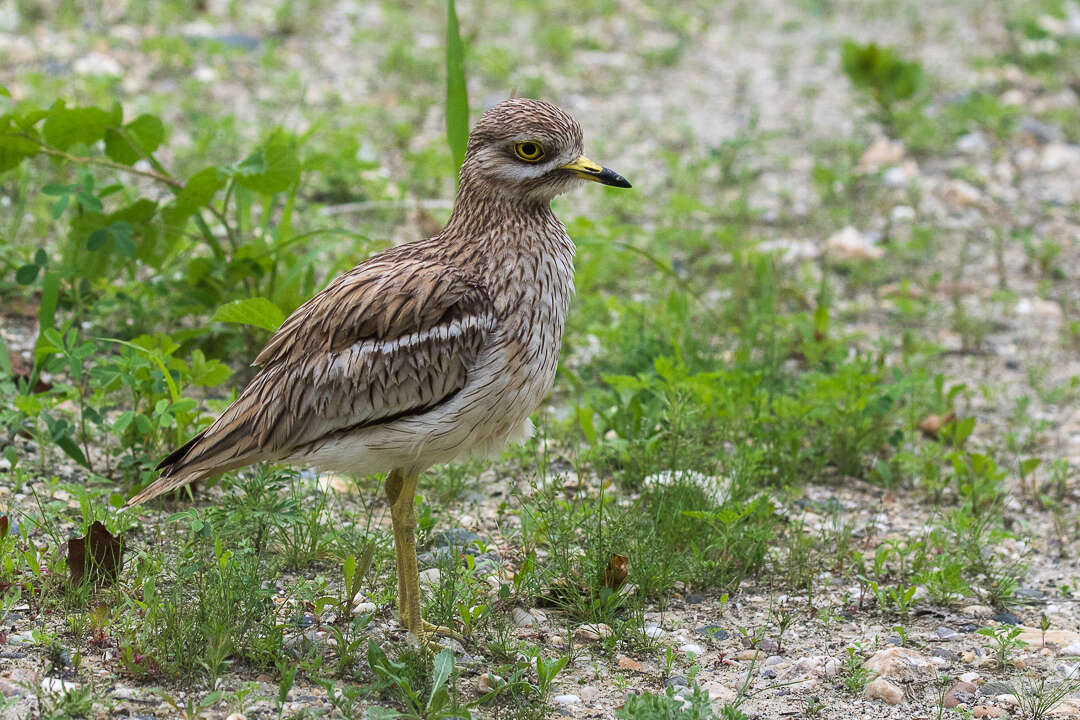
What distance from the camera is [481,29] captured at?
10.4 m

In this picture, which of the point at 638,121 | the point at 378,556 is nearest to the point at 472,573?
the point at 378,556

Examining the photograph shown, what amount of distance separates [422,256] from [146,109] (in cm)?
460

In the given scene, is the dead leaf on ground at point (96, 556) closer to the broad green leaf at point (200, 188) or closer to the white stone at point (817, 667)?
the broad green leaf at point (200, 188)

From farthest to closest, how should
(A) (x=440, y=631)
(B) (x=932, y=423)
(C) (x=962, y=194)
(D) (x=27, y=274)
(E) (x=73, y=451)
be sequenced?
(C) (x=962, y=194) → (B) (x=932, y=423) → (D) (x=27, y=274) → (E) (x=73, y=451) → (A) (x=440, y=631)

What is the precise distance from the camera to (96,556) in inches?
160

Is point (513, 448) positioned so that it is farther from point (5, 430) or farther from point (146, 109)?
point (146, 109)

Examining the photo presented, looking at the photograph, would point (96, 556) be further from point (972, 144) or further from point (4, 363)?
point (972, 144)

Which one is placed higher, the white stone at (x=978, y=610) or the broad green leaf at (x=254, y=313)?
the broad green leaf at (x=254, y=313)

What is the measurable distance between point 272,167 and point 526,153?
1.59 metres

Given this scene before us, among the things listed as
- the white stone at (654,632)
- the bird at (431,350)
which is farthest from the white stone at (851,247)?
the white stone at (654,632)

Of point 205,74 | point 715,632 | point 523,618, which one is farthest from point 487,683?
point 205,74

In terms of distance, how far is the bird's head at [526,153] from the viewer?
4164 millimetres

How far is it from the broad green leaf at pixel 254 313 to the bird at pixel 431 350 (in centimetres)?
53

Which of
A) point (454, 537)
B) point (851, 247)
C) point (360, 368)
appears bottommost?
point (454, 537)
